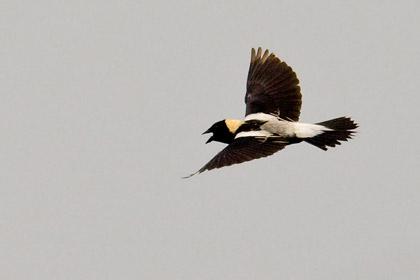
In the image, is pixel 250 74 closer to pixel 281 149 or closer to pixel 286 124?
pixel 286 124

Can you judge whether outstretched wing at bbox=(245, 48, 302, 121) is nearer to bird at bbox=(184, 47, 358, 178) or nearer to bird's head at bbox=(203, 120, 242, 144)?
bird at bbox=(184, 47, 358, 178)

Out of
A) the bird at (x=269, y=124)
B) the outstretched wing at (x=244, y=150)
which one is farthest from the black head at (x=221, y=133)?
the outstretched wing at (x=244, y=150)

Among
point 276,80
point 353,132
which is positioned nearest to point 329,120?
point 353,132

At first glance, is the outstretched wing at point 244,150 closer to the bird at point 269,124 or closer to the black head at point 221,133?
the bird at point 269,124

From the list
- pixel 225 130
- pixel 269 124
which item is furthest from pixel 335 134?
pixel 225 130

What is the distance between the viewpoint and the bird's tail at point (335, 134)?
46.6 feet

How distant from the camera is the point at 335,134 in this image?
563 inches

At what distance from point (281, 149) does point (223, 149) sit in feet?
2.53

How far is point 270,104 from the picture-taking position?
15.5 m

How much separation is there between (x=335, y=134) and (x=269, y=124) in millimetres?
1014

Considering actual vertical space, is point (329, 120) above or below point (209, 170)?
above

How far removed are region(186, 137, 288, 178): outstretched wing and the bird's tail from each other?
0.46 meters

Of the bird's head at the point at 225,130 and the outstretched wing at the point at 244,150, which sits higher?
the bird's head at the point at 225,130

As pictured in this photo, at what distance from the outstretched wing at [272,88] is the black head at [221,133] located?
30.6 inches
